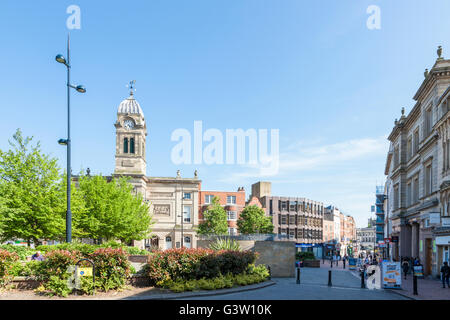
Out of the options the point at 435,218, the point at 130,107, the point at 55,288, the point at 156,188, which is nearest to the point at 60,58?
the point at 55,288

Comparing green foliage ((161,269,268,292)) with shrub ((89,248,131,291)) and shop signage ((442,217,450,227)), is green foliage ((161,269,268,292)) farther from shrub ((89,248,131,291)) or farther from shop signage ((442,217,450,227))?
shop signage ((442,217,450,227))

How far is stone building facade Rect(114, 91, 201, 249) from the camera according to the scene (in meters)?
65.2

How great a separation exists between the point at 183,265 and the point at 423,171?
2655 centimetres

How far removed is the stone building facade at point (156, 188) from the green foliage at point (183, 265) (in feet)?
153

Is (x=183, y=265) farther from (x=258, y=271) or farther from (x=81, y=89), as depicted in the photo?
(x=81, y=89)

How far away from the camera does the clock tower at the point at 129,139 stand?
6519 cm

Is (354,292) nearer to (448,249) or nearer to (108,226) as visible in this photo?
(448,249)

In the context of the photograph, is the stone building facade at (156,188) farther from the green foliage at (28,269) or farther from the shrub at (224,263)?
the green foliage at (28,269)

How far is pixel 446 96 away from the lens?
2898 centimetres

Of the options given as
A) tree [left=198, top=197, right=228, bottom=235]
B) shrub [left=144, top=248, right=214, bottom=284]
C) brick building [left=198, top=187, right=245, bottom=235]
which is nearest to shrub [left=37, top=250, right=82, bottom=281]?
shrub [left=144, top=248, right=214, bottom=284]

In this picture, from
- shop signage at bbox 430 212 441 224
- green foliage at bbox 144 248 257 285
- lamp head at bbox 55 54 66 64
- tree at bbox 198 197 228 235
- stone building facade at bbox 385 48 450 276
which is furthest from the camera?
tree at bbox 198 197 228 235

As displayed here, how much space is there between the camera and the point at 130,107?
66938mm

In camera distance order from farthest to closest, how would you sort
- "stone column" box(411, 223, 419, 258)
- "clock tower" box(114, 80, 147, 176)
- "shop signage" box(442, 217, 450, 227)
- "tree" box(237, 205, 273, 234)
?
"tree" box(237, 205, 273, 234) → "clock tower" box(114, 80, 147, 176) → "stone column" box(411, 223, 419, 258) → "shop signage" box(442, 217, 450, 227)

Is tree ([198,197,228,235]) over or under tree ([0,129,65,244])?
under
